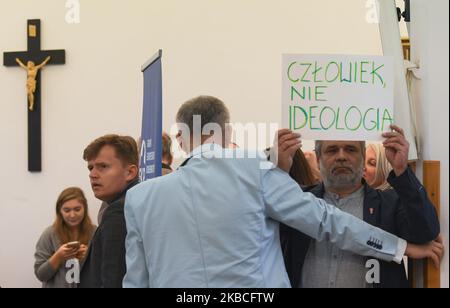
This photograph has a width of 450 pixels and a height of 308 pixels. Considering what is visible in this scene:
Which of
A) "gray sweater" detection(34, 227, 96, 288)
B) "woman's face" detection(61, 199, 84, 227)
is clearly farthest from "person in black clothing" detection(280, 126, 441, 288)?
"woman's face" detection(61, 199, 84, 227)

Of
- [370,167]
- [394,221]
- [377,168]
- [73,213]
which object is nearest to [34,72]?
[73,213]

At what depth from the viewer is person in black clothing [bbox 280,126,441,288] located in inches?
105

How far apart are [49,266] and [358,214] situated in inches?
124

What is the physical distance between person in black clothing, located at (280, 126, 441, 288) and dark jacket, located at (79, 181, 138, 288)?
0.70 meters

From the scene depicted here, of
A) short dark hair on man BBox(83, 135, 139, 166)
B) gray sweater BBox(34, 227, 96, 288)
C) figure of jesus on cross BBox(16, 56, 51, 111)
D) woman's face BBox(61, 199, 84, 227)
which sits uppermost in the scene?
figure of jesus on cross BBox(16, 56, 51, 111)

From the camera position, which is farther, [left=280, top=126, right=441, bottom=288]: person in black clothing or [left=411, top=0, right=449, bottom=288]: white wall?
[left=411, top=0, right=449, bottom=288]: white wall

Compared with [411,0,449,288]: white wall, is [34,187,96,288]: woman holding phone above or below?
below

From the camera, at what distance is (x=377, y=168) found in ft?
15.9

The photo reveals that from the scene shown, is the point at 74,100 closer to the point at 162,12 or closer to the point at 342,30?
the point at 162,12

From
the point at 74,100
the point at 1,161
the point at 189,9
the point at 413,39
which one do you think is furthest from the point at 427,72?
the point at 1,161

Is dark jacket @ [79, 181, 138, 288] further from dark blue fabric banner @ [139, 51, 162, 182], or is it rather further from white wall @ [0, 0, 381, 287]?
white wall @ [0, 0, 381, 287]

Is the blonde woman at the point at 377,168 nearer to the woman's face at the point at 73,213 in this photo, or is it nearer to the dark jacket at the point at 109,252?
the dark jacket at the point at 109,252

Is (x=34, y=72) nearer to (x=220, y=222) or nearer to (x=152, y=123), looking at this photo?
(x=152, y=123)
